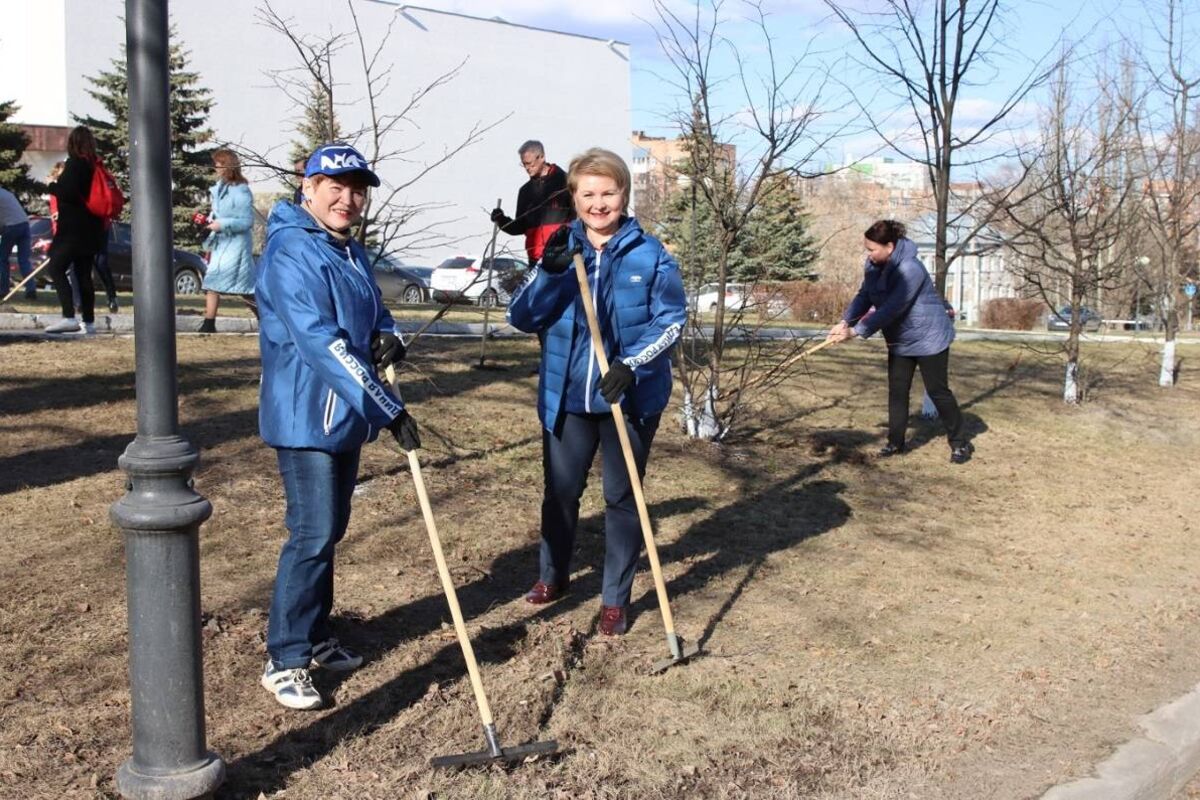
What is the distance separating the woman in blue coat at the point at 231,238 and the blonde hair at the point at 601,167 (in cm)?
625

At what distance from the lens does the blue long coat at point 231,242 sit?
1056 cm

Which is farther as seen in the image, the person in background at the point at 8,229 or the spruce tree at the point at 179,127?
the spruce tree at the point at 179,127

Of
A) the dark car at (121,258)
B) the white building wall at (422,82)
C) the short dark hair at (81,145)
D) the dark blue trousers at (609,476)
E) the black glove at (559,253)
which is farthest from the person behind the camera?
the white building wall at (422,82)

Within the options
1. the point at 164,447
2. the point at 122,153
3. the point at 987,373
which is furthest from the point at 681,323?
the point at 122,153

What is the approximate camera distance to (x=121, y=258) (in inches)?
919

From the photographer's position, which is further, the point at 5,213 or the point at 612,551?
the point at 5,213

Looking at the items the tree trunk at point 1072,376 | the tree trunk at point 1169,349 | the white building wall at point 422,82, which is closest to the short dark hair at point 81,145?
the tree trunk at point 1072,376

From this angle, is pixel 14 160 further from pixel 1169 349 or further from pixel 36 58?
pixel 1169 349

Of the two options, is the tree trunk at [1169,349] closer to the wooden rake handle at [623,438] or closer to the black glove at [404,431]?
the wooden rake handle at [623,438]

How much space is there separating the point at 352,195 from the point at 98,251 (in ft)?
25.6

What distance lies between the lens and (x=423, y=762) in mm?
3840

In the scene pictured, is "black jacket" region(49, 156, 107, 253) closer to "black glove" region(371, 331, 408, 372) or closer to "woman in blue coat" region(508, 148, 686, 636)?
"woman in blue coat" region(508, 148, 686, 636)

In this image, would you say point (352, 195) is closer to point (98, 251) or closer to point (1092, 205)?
point (98, 251)

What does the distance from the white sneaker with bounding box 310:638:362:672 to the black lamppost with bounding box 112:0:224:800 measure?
112 centimetres
